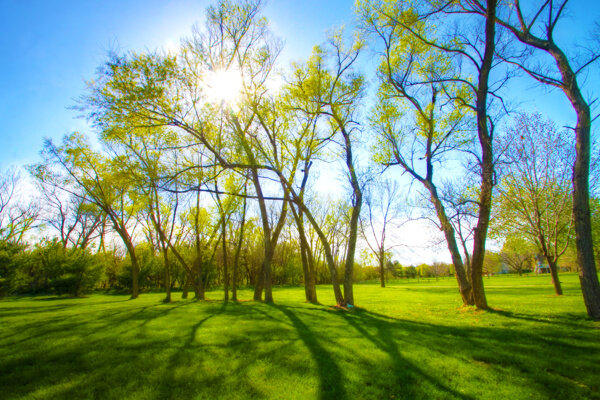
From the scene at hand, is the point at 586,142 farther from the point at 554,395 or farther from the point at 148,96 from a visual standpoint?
the point at 148,96

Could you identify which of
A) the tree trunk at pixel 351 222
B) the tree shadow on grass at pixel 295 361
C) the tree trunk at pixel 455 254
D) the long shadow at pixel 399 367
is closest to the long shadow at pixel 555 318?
the tree shadow on grass at pixel 295 361

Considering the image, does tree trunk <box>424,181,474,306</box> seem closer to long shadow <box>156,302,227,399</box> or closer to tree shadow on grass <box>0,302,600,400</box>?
tree shadow on grass <box>0,302,600,400</box>

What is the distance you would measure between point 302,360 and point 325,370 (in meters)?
0.63

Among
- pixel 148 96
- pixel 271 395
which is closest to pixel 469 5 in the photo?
pixel 148 96

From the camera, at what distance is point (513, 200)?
12453 millimetres

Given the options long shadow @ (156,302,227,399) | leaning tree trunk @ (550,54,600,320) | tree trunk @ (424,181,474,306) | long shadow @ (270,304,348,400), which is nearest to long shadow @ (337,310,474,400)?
long shadow @ (270,304,348,400)

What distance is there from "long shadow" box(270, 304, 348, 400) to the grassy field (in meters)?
0.02

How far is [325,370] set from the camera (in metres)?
4.33

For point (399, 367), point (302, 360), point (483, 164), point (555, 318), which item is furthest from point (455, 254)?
point (302, 360)

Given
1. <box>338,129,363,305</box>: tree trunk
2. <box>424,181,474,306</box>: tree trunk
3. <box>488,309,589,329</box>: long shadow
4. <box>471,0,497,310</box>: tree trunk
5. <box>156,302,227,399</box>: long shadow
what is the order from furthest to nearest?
<box>338,129,363,305</box>: tree trunk, <box>424,181,474,306</box>: tree trunk, <box>471,0,497,310</box>: tree trunk, <box>488,309,589,329</box>: long shadow, <box>156,302,227,399</box>: long shadow

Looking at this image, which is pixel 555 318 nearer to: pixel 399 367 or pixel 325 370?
pixel 399 367

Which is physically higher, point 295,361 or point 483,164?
point 483,164

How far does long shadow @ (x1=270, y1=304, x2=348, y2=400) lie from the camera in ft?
11.8

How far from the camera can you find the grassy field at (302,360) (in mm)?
3630
